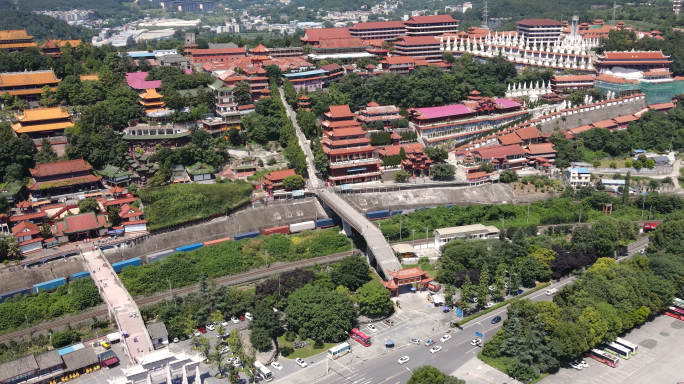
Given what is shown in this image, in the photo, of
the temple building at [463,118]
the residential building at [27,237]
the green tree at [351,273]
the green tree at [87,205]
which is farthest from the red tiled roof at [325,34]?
the residential building at [27,237]

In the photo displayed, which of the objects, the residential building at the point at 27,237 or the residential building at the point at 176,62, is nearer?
the residential building at the point at 27,237

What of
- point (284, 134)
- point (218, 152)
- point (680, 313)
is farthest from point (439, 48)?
point (680, 313)

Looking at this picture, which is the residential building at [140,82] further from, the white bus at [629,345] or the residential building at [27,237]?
the white bus at [629,345]

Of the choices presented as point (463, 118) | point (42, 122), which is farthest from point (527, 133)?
point (42, 122)

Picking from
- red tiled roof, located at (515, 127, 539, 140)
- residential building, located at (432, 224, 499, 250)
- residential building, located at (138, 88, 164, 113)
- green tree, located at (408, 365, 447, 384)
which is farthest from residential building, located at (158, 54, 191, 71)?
green tree, located at (408, 365, 447, 384)

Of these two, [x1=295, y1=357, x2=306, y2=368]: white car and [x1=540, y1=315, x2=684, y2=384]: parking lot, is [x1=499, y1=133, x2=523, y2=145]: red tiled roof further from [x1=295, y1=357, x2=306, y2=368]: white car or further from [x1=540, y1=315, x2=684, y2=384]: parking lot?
[x1=295, y1=357, x2=306, y2=368]: white car

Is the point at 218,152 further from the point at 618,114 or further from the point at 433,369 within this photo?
the point at 618,114
